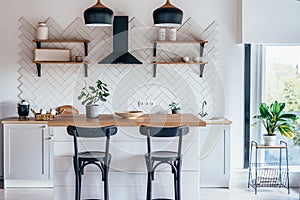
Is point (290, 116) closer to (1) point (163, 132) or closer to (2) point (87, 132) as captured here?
(1) point (163, 132)

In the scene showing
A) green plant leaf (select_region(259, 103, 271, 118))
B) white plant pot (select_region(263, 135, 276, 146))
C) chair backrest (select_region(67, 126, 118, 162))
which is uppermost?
green plant leaf (select_region(259, 103, 271, 118))

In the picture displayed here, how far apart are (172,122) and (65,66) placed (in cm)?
255

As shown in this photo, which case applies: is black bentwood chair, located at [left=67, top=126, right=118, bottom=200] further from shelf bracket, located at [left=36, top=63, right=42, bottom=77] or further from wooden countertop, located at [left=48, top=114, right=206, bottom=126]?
shelf bracket, located at [left=36, top=63, right=42, bottom=77]

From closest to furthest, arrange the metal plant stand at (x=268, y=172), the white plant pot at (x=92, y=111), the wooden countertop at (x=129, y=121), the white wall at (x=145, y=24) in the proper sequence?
the wooden countertop at (x=129, y=121), the white plant pot at (x=92, y=111), the metal plant stand at (x=268, y=172), the white wall at (x=145, y=24)

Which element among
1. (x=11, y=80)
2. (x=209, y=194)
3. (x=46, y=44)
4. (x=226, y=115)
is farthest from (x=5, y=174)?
(x=226, y=115)

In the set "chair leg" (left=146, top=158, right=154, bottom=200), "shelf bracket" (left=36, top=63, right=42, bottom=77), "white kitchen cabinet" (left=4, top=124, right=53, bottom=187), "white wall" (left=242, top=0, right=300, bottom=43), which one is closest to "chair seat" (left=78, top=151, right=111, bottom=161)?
"chair leg" (left=146, top=158, right=154, bottom=200)

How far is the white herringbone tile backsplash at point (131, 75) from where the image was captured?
21.9 feet

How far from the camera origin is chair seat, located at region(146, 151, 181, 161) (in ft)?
14.8

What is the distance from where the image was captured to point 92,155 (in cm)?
452

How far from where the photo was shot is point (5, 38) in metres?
6.65

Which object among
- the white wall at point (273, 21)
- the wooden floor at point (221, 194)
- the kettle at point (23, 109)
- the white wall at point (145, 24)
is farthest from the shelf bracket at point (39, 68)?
the white wall at point (273, 21)

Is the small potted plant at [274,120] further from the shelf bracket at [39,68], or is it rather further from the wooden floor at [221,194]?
the shelf bracket at [39,68]

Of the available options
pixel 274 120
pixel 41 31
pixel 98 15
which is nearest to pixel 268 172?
pixel 274 120

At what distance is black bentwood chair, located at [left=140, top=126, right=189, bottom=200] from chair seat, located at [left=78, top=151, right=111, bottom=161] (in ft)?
1.43
